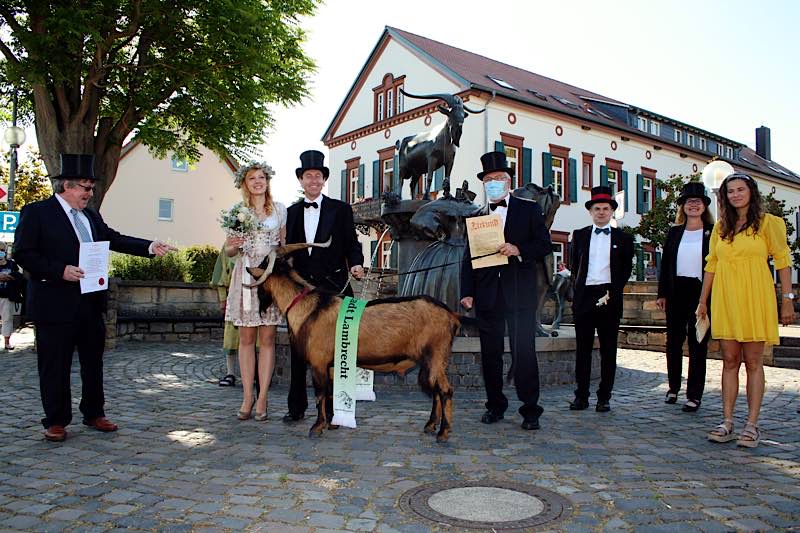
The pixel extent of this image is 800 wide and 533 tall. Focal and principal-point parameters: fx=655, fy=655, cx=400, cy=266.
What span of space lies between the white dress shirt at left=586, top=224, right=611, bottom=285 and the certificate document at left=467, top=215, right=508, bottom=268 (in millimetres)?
1429

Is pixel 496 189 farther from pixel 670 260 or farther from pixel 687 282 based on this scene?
pixel 687 282

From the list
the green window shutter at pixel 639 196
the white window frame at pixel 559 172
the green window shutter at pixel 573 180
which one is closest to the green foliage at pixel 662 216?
the green window shutter at pixel 573 180

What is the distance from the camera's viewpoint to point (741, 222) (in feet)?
17.2

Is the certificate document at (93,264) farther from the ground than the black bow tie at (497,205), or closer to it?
closer to it

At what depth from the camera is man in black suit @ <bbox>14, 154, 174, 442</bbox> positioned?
5031mm

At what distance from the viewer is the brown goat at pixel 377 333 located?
16.4ft

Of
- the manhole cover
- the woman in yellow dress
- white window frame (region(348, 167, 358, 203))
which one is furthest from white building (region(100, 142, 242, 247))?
the manhole cover

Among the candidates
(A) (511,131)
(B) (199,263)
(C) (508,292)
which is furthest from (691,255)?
(A) (511,131)

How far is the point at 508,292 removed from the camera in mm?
5645

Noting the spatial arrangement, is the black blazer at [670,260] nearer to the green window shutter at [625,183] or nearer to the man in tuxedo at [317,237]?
the man in tuxedo at [317,237]

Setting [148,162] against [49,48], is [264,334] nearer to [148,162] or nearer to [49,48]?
[49,48]

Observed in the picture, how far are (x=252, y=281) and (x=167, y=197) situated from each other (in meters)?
37.2

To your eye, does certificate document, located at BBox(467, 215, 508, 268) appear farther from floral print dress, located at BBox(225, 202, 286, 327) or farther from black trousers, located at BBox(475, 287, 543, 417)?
floral print dress, located at BBox(225, 202, 286, 327)

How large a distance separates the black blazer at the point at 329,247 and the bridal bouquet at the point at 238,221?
45 centimetres
